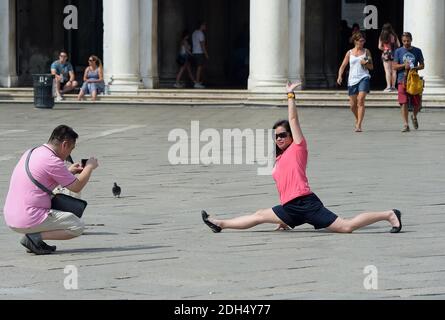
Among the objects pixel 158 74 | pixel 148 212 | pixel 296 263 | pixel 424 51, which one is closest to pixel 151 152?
pixel 148 212

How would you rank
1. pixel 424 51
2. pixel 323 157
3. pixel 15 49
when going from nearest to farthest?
pixel 323 157 → pixel 424 51 → pixel 15 49

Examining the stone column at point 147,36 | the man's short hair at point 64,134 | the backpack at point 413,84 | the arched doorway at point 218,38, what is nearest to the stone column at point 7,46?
the stone column at point 147,36

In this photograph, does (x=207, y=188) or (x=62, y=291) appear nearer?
(x=62, y=291)

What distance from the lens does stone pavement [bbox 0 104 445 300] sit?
9438 millimetres

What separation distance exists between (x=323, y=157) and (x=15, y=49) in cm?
1706

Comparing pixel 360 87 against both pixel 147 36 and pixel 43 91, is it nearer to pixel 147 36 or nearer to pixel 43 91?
pixel 43 91

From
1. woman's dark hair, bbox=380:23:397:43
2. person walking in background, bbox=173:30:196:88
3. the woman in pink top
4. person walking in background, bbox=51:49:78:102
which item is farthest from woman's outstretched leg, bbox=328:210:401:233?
person walking in background, bbox=173:30:196:88

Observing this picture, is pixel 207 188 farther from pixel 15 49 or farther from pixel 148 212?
pixel 15 49

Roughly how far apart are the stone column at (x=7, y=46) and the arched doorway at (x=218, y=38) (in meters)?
3.80

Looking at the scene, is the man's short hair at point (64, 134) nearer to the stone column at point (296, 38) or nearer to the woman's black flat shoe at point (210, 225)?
the woman's black flat shoe at point (210, 225)

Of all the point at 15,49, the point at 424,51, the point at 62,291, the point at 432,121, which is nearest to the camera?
the point at 62,291

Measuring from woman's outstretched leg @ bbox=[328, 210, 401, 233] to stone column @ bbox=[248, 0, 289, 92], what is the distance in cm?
1927

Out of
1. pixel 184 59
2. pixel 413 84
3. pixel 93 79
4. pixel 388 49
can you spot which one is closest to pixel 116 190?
pixel 413 84

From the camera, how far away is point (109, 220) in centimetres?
1325
